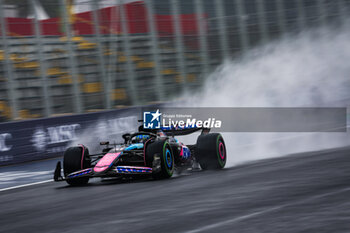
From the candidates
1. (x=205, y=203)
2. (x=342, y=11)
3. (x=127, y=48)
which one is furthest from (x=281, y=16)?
(x=205, y=203)

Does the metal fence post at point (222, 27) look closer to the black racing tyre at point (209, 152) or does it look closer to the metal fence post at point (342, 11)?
the metal fence post at point (342, 11)

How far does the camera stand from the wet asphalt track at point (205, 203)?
17.8ft

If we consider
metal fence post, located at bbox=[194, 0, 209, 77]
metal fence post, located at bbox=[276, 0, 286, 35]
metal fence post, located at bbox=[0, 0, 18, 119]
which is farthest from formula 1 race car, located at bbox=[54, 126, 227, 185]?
metal fence post, located at bbox=[276, 0, 286, 35]

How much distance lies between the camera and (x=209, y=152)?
10258 millimetres

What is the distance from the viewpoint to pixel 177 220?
5.77m

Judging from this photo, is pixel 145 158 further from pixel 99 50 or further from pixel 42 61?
pixel 99 50

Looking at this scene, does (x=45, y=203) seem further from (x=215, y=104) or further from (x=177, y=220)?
(x=215, y=104)

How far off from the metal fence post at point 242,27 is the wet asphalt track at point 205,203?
14.1 metres

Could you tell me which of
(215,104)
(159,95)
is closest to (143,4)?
(159,95)

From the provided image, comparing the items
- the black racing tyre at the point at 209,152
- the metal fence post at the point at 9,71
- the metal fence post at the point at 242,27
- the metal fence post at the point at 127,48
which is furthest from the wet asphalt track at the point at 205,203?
the metal fence post at the point at 242,27

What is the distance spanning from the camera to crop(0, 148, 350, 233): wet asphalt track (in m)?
5.42

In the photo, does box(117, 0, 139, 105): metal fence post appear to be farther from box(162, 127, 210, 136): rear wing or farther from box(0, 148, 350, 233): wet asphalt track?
box(0, 148, 350, 233): wet asphalt track

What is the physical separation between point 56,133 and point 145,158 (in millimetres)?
7160

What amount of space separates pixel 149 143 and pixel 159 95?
36.6 ft
